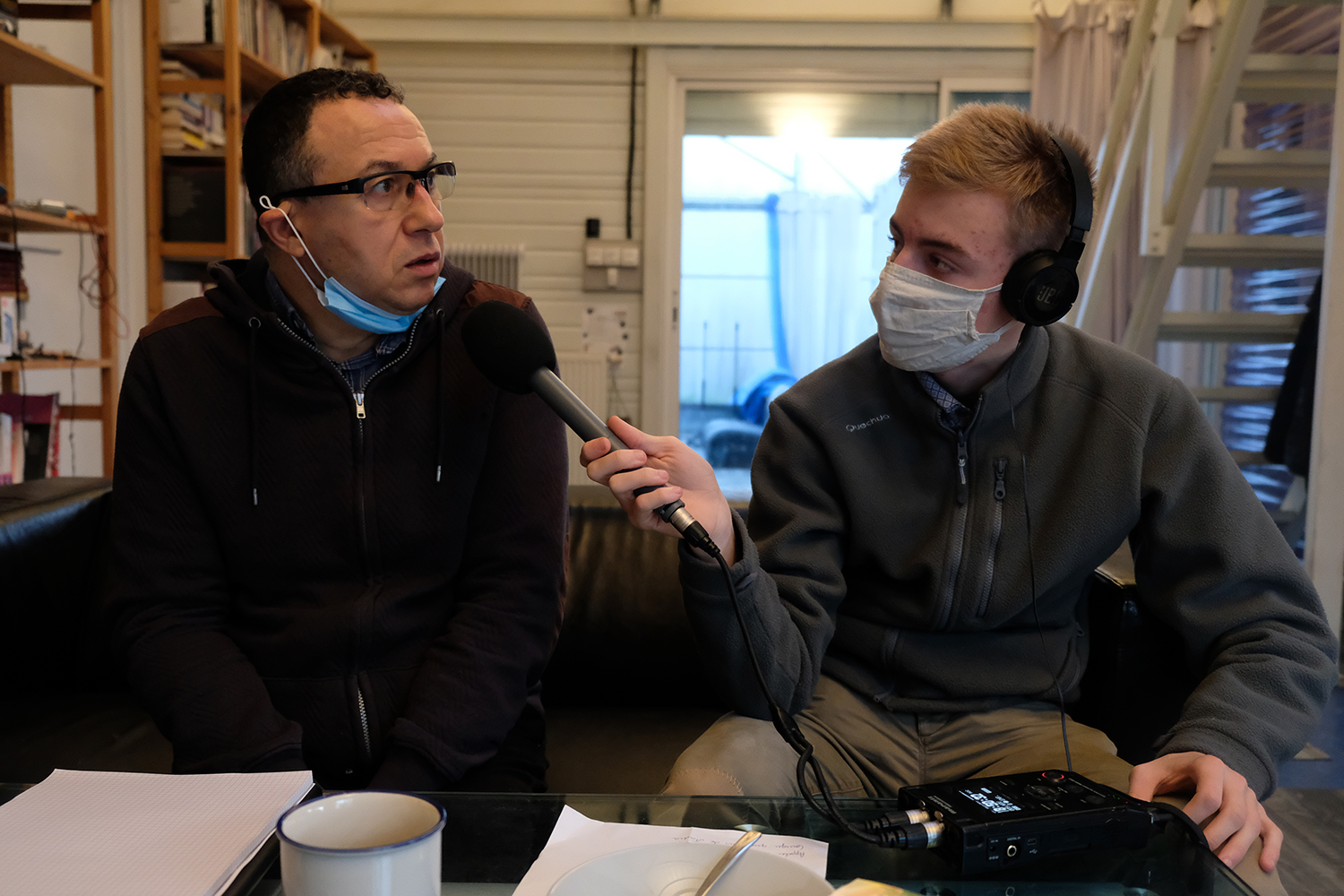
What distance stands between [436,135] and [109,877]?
15.4 ft

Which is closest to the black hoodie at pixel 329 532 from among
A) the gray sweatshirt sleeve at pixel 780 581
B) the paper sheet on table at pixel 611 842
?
the gray sweatshirt sleeve at pixel 780 581

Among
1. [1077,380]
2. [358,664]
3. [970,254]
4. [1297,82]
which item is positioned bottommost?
[358,664]

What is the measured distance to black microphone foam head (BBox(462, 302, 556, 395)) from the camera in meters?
Answer: 1.11

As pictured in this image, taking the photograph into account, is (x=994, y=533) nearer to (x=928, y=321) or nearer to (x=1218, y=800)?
(x=928, y=321)

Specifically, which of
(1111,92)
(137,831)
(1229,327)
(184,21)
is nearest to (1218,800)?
(137,831)

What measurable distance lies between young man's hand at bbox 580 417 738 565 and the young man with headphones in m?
0.01

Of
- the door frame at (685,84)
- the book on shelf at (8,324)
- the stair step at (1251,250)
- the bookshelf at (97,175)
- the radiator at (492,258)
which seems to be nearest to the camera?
the bookshelf at (97,175)

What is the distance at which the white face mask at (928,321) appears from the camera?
1288mm

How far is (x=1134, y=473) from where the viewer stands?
4.13 ft

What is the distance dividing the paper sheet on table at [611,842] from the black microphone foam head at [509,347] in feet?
1.58

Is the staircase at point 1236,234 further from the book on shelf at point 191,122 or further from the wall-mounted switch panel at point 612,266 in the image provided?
the book on shelf at point 191,122

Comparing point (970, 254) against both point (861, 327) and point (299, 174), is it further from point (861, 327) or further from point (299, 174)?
point (861, 327)

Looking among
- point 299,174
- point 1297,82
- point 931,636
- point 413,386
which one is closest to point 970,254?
point 931,636

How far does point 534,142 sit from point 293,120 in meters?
3.78
